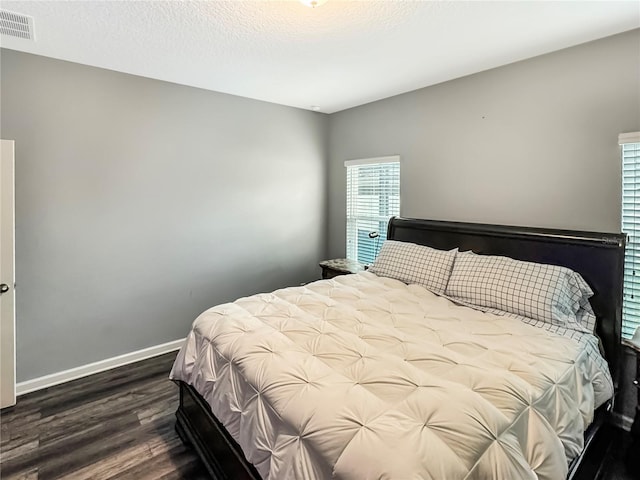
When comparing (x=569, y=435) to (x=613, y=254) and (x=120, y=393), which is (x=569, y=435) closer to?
(x=613, y=254)

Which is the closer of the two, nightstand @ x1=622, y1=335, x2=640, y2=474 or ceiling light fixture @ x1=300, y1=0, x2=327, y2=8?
ceiling light fixture @ x1=300, y1=0, x2=327, y2=8

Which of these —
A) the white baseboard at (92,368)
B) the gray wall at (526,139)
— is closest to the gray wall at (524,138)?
the gray wall at (526,139)

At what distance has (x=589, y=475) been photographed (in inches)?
70.9

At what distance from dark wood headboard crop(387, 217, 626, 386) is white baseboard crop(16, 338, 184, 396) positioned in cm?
296

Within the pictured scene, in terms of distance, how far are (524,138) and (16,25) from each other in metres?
3.59

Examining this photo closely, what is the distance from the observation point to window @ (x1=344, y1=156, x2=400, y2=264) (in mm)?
3766

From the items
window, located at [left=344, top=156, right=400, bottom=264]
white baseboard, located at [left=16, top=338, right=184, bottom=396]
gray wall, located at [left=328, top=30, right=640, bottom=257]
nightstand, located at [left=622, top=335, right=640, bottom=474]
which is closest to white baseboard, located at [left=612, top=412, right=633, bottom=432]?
nightstand, located at [left=622, top=335, right=640, bottom=474]

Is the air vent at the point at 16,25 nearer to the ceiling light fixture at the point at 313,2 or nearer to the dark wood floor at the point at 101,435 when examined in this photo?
the ceiling light fixture at the point at 313,2

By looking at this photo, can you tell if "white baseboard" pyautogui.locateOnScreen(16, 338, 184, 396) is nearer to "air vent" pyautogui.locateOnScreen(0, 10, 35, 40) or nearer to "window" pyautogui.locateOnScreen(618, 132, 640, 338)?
"air vent" pyautogui.locateOnScreen(0, 10, 35, 40)

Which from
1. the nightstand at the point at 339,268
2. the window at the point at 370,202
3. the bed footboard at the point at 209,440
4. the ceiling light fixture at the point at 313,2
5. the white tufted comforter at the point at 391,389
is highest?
the ceiling light fixture at the point at 313,2

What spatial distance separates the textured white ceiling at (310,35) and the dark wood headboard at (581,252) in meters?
1.32

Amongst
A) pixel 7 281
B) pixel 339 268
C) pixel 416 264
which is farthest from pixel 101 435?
pixel 416 264

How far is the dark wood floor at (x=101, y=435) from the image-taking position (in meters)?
1.92

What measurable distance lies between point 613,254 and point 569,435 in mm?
1278
